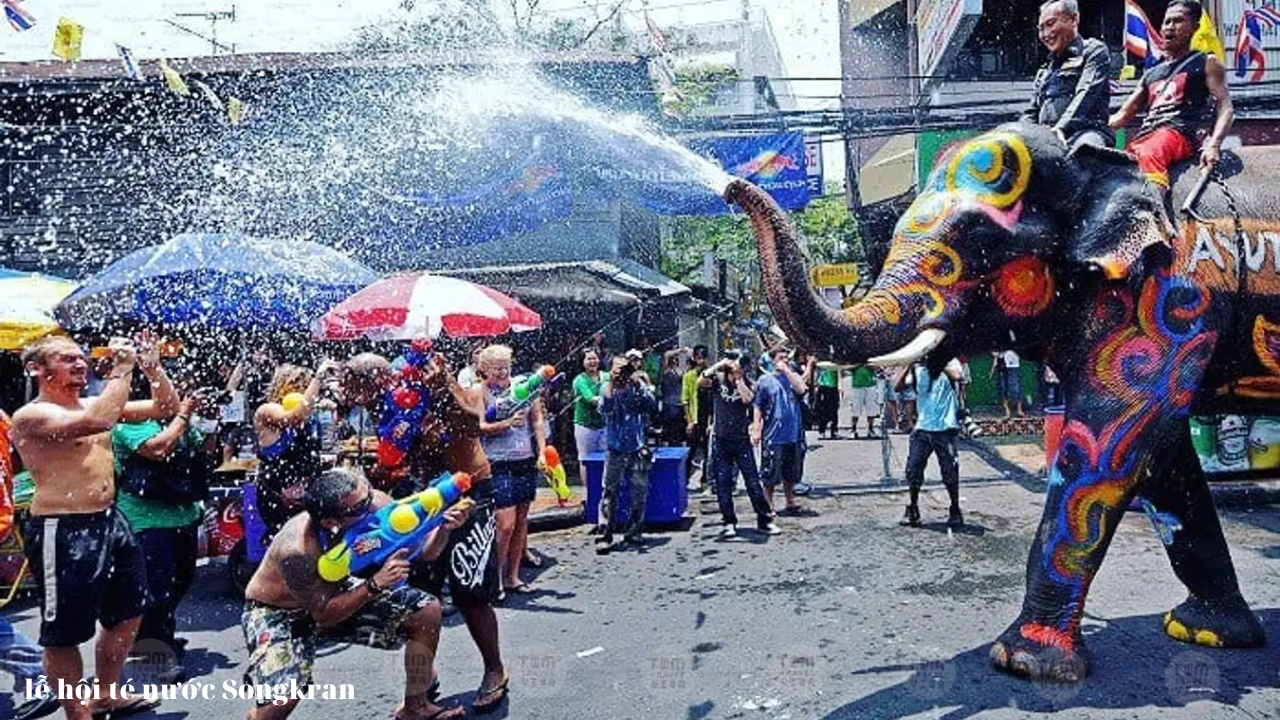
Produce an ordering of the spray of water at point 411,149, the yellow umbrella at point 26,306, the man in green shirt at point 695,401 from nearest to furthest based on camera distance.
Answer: the yellow umbrella at point 26,306, the man in green shirt at point 695,401, the spray of water at point 411,149

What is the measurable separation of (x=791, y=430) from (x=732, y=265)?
605 inches

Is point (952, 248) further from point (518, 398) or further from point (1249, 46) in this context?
point (1249, 46)

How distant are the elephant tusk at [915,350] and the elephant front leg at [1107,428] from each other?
2.56 ft

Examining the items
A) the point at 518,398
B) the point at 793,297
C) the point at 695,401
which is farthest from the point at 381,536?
the point at 695,401

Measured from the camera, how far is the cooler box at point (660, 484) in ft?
28.7

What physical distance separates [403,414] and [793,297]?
2.18 m

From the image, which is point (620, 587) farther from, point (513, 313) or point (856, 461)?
point (856, 461)

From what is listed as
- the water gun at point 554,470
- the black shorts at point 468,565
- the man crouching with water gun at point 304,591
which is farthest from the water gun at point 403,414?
the water gun at point 554,470

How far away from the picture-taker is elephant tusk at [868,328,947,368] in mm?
3986

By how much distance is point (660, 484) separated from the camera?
879cm

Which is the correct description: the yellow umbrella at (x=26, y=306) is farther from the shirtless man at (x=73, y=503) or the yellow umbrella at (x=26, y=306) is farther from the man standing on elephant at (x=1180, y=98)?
the man standing on elephant at (x=1180, y=98)

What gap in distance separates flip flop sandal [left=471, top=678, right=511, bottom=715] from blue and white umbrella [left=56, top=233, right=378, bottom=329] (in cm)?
375

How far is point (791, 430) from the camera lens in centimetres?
923

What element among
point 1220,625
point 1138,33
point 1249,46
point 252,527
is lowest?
point 1220,625
